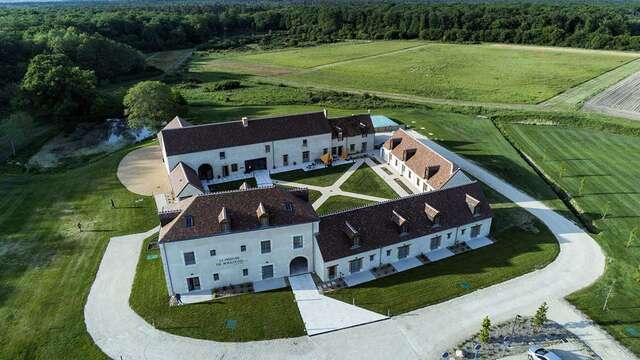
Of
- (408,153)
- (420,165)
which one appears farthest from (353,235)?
(408,153)

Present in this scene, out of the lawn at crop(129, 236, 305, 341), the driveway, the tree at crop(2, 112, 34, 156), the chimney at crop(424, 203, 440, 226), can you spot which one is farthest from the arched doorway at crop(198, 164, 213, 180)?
the tree at crop(2, 112, 34, 156)

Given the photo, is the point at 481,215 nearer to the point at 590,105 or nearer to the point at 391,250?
the point at 391,250

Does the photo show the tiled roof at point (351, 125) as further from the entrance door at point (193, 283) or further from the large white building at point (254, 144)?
the entrance door at point (193, 283)

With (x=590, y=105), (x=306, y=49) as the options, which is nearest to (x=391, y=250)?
(x=590, y=105)

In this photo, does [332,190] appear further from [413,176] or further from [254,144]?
[254,144]

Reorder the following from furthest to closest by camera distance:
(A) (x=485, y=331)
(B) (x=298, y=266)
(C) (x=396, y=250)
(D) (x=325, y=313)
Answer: (C) (x=396, y=250) < (B) (x=298, y=266) < (D) (x=325, y=313) < (A) (x=485, y=331)
